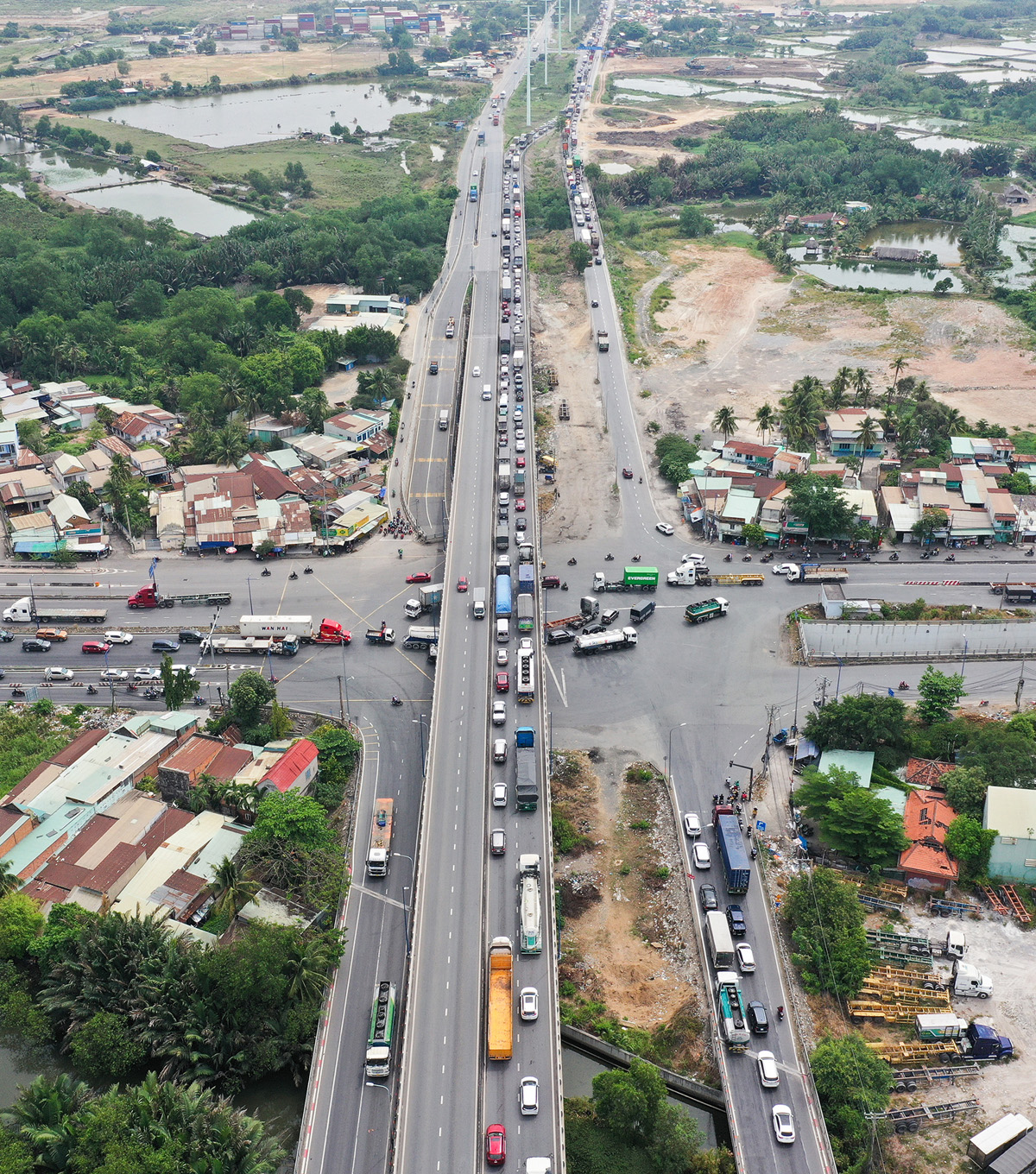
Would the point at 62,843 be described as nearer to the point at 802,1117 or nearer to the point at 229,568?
the point at 229,568

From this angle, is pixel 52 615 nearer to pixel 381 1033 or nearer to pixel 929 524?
pixel 381 1033

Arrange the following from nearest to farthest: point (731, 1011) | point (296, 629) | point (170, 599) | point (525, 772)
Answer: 1. point (731, 1011)
2. point (525, 772)
3. point (296, 629)
4. point (170, 599)

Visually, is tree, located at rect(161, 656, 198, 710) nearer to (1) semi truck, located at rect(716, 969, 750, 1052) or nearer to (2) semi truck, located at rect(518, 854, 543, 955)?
(2) semi truck, located at rect(518, 854, 543, 955)

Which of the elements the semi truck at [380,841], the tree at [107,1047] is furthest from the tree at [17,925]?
the semi truck at [380,841]

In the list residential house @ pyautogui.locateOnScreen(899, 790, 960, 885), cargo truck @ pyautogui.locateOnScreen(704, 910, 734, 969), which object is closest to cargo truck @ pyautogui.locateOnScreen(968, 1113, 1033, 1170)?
cargo truck @ pyautogui.locateOnScreen(704, 910, 734, 969)

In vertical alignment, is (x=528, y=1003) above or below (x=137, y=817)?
above

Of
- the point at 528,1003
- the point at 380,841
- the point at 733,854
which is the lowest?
the point at 380,841

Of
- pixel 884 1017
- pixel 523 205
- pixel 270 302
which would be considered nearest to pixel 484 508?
pixel 884 1017

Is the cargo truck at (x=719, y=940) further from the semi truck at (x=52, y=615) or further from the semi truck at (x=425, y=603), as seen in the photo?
the semi truck at (x=52, y=615)

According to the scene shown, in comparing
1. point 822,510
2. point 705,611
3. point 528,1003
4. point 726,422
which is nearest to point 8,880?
point 528,1003
